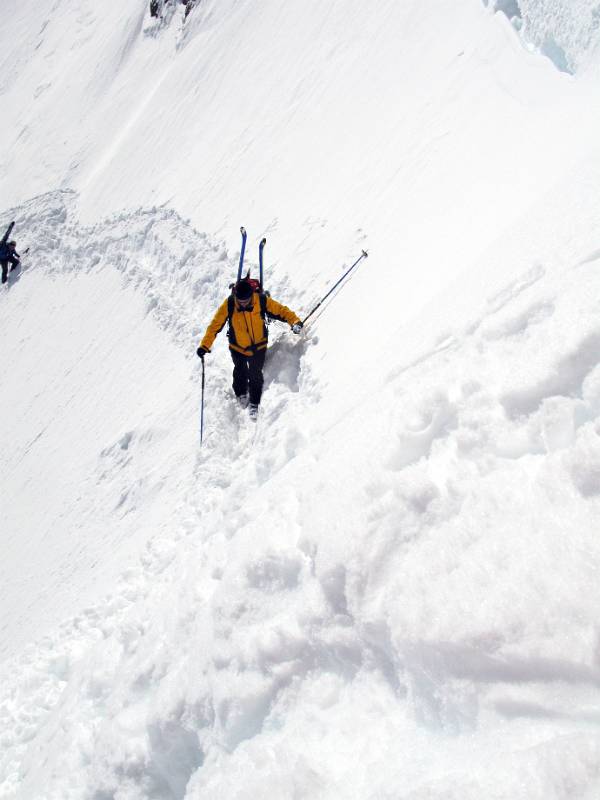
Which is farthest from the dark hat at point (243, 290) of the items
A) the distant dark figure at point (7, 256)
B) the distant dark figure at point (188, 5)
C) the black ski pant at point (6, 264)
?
the distant dark figure at point (188, 5)

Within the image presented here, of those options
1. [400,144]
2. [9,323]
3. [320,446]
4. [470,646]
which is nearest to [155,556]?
[320,446]

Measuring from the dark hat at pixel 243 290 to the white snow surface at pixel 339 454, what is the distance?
1.07 meters

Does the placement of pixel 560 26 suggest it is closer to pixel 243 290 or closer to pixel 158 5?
pixel 243 290

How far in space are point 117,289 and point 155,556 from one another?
8.98 metres

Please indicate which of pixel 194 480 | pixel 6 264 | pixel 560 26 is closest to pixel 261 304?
pixel 194 480

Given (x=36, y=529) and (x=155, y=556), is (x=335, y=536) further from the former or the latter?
(x=36, y=529)

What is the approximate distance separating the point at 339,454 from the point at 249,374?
10.9 feet

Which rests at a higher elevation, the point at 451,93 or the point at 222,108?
the point at 222,108

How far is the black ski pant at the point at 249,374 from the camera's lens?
6898 mm

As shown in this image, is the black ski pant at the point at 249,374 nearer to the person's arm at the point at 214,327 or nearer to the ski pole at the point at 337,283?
the person's arm at the point at 214,327

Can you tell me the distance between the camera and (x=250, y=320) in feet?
21.9

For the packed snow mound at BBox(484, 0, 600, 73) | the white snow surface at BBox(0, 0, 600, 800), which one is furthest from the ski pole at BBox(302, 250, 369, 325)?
the packed snow mound at BBox(484, 0, 600, 73)

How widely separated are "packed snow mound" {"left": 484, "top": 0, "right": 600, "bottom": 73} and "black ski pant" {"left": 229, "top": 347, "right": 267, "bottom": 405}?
556 centimetres

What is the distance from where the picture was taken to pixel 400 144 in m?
8.86
